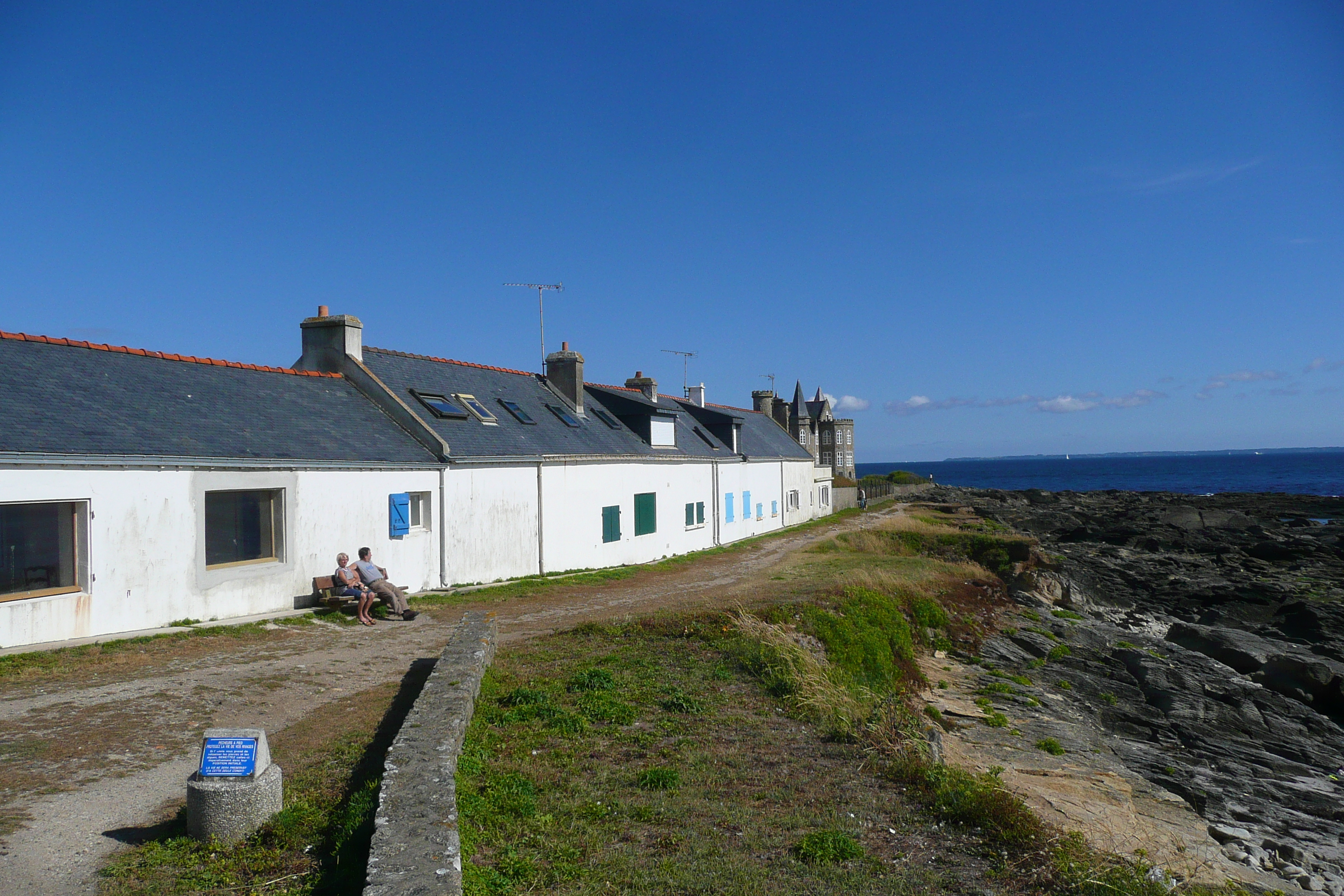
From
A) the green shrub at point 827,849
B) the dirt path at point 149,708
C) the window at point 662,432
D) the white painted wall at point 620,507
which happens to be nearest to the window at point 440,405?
the white painted wall at point 620,507

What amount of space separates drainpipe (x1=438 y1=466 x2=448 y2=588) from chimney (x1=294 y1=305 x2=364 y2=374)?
4.09 metres

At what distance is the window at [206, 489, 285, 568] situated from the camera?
14383 millimetres

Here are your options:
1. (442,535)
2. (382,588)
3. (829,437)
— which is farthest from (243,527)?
(829,437)

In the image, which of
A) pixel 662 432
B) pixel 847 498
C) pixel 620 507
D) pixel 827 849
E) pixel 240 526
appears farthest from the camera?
pixel 847 498

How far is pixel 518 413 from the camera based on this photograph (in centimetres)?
2384

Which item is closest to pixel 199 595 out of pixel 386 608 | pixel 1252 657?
pixel 386 608

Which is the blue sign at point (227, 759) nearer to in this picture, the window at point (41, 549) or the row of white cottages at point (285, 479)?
the row of white cottages at point (285, 479)

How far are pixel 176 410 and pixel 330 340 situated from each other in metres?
5.90

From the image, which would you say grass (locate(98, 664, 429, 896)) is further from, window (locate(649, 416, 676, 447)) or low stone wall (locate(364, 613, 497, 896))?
window (locate(649, 416, 676, 447))

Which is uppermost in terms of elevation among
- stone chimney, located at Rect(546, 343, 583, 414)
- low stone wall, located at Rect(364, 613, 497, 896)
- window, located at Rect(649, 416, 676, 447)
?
stone chimney, located at Rect(546, 343, 583, 414)

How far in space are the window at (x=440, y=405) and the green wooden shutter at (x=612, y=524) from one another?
523cm

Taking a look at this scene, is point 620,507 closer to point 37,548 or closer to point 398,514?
point 398,514

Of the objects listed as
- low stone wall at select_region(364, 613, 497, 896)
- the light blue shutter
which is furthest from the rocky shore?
→ the light blue shutter

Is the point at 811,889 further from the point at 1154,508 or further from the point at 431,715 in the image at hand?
the point at 1154,508
